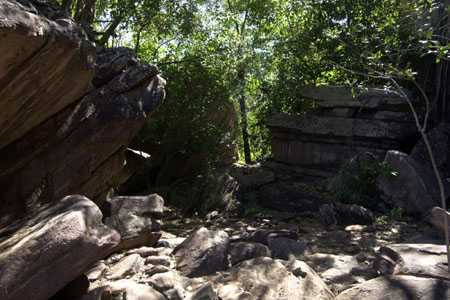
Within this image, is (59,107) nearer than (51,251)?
No

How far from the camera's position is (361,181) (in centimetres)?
992

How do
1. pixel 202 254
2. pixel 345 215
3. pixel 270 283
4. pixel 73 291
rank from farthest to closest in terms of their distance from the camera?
1. pixel 345 215
2. pixel 202 254
3. pixel 270 283
4. pixel 73 291

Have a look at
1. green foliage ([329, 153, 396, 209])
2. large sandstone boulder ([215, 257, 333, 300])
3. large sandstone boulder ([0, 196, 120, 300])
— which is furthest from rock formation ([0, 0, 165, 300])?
green foliage ([329, 153, 396, 209])

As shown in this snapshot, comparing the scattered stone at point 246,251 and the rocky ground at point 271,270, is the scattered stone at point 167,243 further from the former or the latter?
the scattered stone at point 246,251

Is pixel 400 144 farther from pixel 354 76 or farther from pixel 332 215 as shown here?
pixel 332 215

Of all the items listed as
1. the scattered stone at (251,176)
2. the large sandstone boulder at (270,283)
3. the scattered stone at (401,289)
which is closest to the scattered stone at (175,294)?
the large sandstone boulder at (270,283)

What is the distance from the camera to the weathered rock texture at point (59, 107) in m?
4.38

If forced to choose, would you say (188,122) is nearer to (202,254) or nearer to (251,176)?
(251,176)

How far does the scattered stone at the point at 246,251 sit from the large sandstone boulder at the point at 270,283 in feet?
1.74

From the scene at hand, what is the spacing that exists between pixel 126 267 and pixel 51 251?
1.40 m

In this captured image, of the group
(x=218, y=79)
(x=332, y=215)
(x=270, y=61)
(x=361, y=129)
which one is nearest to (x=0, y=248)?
(x=332, y=215)

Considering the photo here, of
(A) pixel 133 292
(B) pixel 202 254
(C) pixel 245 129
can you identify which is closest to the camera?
(A) pixel 133 292

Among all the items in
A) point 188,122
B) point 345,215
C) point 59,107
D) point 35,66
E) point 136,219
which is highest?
point 35,66

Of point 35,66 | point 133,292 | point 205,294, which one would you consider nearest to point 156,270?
point 133,292
